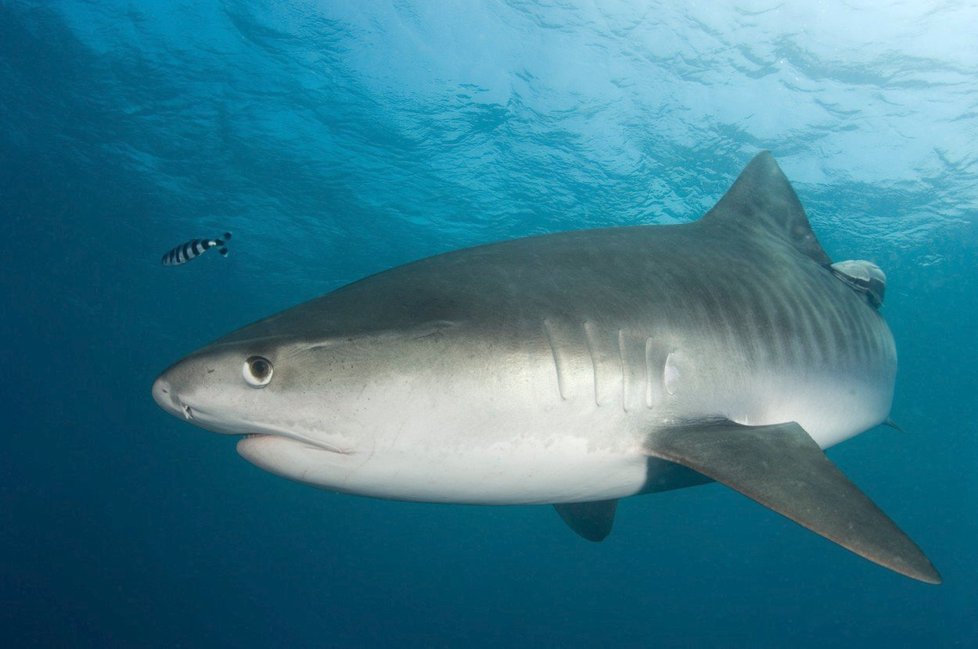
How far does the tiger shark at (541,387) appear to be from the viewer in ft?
6.07

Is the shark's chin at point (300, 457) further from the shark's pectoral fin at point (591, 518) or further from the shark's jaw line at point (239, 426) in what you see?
the shark's pectoral fin at point (591, 518)

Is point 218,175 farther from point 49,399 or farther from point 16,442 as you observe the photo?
point 16,442

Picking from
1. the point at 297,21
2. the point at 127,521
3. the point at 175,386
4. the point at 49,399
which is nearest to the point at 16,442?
the point at 49,399

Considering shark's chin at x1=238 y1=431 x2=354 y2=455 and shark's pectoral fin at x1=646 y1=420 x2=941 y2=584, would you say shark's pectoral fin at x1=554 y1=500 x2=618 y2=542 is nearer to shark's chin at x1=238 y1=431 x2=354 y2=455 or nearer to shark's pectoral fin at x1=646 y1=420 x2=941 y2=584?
shark's pectoral fin at x1=646 y1=420 x2=941 y2=584

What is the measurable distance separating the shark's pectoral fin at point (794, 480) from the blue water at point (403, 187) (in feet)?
47.6

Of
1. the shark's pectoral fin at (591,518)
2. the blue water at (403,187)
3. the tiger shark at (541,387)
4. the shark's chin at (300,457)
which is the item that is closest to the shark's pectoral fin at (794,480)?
the tiger shark at (541,387)

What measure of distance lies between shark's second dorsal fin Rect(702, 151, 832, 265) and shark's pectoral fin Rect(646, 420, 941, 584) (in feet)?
8.03

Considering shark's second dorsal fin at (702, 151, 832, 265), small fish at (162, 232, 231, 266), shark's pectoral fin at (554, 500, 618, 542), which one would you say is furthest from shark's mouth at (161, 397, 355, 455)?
small fish at (162, 232, 231, 266)

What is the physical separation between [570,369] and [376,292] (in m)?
0.84

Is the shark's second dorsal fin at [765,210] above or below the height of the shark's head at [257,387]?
above

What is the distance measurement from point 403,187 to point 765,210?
17.8 metres

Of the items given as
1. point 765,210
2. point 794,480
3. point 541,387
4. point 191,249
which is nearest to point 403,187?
point 191,249

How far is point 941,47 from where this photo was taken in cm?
1433

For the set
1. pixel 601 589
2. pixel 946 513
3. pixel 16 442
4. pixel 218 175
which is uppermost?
pixel 218 175
